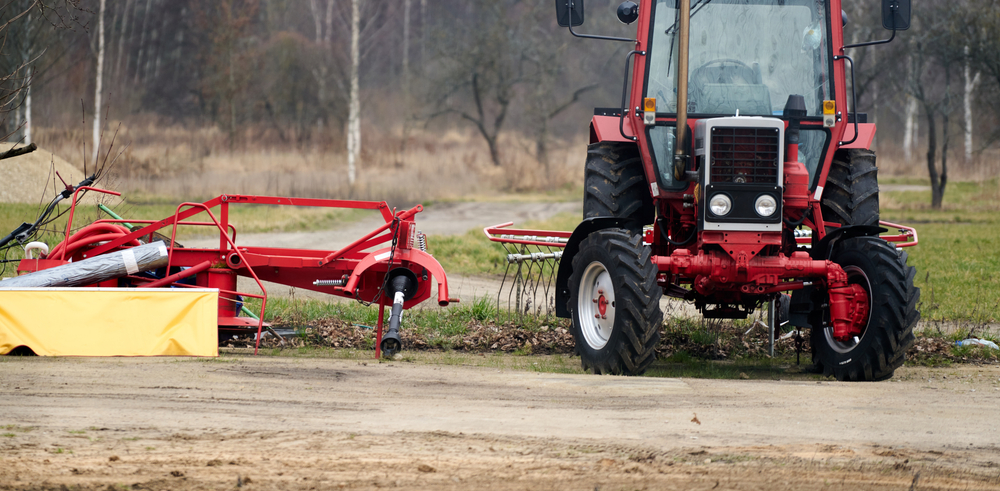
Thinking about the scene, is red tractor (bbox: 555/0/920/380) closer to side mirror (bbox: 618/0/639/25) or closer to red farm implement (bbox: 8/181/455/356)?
side mirror (bbox: 618/0/639/25)

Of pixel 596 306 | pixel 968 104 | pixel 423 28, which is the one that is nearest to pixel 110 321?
pixel 596 306

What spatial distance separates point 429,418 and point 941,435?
2.62 meters

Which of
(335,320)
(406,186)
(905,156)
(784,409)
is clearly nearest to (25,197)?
(406,186)

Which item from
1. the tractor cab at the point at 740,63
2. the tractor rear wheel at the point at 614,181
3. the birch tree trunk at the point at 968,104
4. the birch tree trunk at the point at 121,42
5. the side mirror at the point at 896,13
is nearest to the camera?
the side mirror at the point at 896,13

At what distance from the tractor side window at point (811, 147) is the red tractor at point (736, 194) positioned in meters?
0.01

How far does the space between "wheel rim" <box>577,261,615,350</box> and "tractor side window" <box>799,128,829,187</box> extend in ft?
5.90

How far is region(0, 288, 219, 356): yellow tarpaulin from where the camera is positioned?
21.0 feet

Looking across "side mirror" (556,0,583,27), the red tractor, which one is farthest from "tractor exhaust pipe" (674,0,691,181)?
"side mirror" (556,0,583,27)

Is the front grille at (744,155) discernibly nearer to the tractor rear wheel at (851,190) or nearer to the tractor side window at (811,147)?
the tractor side window at (811,147)

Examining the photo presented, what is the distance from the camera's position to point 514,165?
31.2 m

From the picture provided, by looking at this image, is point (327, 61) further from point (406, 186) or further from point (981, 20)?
point (981, 20)

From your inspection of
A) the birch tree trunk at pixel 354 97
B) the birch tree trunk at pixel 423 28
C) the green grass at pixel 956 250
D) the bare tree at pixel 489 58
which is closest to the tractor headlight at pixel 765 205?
the green grass at pixel 956 250

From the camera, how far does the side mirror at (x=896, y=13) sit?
21.9ft

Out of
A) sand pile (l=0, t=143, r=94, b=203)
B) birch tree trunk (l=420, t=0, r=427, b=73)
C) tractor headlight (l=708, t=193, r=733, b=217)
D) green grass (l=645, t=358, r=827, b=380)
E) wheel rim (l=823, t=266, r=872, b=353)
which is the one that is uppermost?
birch tree trunk (l=420, t=0, r=427, b=73)
